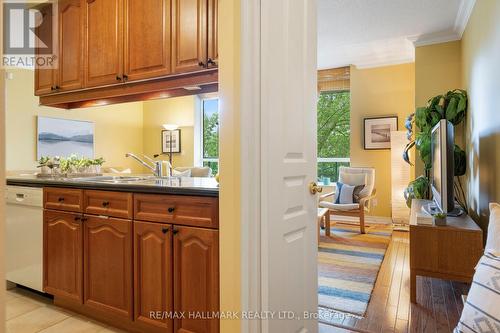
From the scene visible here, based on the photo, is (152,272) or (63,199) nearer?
(152,272)

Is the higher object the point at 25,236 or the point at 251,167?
the point at 251,167

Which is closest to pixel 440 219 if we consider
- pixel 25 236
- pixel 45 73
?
pixel 25 236

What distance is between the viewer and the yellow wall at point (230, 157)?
1.25 metres

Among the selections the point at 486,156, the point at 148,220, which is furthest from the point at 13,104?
the point at 486,156

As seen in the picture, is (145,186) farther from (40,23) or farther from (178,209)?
(40,23)

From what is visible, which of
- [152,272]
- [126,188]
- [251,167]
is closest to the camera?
[251,167]

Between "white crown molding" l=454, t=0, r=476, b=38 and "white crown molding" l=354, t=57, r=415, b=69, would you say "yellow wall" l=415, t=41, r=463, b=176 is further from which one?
"white crown molding" l=354, t=57, r=415, b=69

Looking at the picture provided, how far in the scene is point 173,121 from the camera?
22.7 feet

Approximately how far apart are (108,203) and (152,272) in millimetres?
523

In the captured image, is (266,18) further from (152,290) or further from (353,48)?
(353,48)

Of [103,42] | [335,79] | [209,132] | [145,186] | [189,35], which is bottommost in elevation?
[145,186]

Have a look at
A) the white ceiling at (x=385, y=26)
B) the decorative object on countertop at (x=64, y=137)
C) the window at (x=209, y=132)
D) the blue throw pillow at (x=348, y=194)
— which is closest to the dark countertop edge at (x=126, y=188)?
the white ceiling at (x=385, y=26)

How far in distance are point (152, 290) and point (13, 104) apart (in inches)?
196

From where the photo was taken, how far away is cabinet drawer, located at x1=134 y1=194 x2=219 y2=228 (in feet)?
5.07
